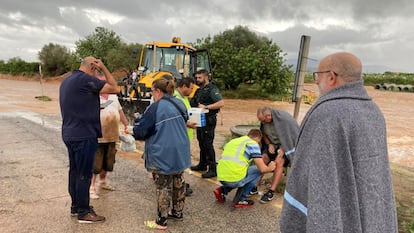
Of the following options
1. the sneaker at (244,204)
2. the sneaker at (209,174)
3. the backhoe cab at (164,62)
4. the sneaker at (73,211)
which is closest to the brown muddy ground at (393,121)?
the sneaker at (209,174)

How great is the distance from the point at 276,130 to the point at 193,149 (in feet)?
11.7

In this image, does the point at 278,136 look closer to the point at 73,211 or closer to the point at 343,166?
the point at 73,211

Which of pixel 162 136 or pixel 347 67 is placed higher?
pixel 347 67

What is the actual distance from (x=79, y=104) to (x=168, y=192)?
138 cm

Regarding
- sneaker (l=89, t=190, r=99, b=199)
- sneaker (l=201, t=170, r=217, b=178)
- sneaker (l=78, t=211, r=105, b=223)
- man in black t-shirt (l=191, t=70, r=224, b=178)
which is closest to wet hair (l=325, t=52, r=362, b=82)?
sneaker (l=78, t=211, r=105, b=223)

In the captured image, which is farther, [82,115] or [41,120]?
[41,120]

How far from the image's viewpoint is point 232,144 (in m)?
4.43

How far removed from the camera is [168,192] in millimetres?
3914

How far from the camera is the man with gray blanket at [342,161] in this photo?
178cm

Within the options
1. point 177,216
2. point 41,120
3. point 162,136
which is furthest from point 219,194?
point 41,120

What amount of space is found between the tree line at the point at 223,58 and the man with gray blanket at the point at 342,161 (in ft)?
33.3

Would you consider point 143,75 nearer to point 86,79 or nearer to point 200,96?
point 200,96

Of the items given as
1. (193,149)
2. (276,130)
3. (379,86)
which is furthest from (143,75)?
(379,86)

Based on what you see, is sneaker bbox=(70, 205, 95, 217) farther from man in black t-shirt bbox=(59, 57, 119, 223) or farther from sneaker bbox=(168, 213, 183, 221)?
sneaker bbox=(168, 213, 183, 221)
